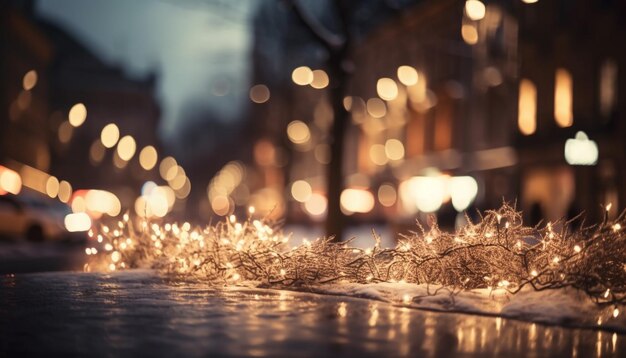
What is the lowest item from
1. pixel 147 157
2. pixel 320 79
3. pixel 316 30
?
pixel 316 30

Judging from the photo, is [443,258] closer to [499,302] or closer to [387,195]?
[499,302]

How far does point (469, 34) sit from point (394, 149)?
14.8 m

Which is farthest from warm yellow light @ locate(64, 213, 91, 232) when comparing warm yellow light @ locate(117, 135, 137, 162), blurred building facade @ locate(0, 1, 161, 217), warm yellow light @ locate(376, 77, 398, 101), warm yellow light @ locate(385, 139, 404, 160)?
warm yellow light @ locate(117, 135, 137, 162)

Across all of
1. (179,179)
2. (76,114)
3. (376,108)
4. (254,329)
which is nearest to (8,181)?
(376,108)

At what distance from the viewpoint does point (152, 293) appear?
38.8 feet

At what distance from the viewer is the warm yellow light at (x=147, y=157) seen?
14238 centimetres

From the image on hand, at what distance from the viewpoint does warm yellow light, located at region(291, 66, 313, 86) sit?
47.8m

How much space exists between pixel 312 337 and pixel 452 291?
134 inches

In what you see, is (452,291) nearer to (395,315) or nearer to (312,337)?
(395,315)

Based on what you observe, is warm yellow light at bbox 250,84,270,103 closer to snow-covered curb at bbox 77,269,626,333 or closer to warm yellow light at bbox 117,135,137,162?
snow-covered curb at bbox 77,269,626,333

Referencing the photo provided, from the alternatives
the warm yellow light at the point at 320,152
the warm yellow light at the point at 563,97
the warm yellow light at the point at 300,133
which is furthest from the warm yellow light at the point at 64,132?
the warm yellow light at the point at 563,97

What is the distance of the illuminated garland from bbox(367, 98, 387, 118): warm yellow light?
49724mm

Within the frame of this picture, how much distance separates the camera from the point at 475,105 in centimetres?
5178

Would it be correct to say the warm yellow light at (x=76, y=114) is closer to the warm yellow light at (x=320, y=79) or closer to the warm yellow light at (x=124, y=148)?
the warm yellow light at (x=320, y=79)
